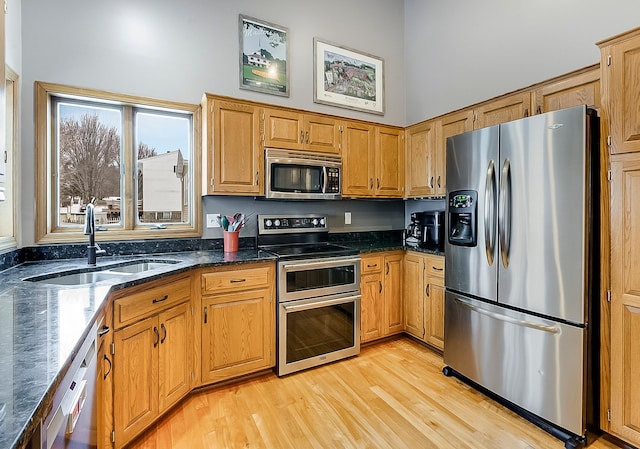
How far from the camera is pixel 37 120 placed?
7.23ft

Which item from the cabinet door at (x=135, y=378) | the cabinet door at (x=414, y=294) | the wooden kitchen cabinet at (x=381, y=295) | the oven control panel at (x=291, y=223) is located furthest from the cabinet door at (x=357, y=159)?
the cabinet door at (x=135, y=378)

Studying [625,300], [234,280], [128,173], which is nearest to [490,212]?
[625,300]

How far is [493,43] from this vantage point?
2975mm

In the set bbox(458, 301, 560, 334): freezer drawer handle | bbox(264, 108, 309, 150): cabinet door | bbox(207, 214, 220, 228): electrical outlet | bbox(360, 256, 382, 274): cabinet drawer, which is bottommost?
bbox(458, 301, 560, 334): freezer drawer handle

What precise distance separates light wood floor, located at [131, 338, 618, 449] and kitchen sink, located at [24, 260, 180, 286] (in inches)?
37.7

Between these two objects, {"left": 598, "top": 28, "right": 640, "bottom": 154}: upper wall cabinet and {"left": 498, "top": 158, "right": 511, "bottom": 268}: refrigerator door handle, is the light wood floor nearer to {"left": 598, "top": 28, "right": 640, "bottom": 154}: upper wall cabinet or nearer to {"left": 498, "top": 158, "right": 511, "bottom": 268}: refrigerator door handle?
{"left": 498, "top": 158, "right": 511, "bottom": 268}: refrigerator door handle

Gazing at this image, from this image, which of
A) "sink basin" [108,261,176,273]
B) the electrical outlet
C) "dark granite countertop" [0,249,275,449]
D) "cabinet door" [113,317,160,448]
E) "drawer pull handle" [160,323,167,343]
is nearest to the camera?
"dark granite countertop" [0,249,275,449]

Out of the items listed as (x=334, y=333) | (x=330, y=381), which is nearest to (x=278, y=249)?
(x=334, y=333)

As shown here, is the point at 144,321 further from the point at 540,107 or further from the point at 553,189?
the point at 540,107

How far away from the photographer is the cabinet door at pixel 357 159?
3094 mm

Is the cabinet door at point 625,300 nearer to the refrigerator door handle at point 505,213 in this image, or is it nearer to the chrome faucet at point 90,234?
the refrigerator door handle at point 505,213

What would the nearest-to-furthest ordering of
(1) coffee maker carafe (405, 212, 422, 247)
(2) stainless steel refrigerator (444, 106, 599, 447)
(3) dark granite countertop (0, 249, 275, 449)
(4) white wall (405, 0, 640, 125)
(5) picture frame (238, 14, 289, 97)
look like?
1. (3) dark granite countertop (0, 249, 275, 449)
2. (2) stainless steel refrigerator (444, 106, 599, 447)
3. (4) white wall (405, 0, 640, 125)
4. (5) picture frame (238, 14, 289, 97)
5. (1) coffee maker carafe (405, 212, 422, 247)

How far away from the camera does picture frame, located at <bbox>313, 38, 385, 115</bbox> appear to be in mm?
3334

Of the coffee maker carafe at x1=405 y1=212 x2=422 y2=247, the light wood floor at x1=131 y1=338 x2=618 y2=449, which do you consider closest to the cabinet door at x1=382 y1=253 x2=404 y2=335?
the coffee maker carafe at x1=405 y1=212 x2=422 y2=247
